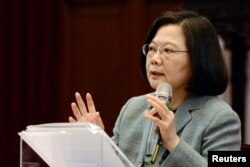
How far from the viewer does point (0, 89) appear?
13.1 feet

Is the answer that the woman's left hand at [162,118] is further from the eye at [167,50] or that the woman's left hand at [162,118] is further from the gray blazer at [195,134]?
the eye at [167,50]

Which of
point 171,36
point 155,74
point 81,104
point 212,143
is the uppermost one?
point 171,36

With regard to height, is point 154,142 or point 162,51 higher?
point 162,51

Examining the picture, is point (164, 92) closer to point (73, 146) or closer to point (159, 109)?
point (159, 109)

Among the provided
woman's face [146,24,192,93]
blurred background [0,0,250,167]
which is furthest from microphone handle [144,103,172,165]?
blurred background [0,0,250,167]

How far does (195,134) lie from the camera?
5.98 ft

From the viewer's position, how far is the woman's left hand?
1571 millimetres

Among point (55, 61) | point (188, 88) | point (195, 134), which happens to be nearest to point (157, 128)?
point (195, 134)

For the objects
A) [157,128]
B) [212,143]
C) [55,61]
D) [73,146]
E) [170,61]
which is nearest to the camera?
[73,146]

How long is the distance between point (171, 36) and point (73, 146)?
623mm

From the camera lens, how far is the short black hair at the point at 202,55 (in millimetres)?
1910

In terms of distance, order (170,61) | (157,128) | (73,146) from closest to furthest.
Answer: (73,146), (157,128), (170,61)

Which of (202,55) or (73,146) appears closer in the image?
(73,146)

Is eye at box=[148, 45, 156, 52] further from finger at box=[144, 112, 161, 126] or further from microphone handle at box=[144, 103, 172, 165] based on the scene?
finger at box=[144, 112, 161, 126]
